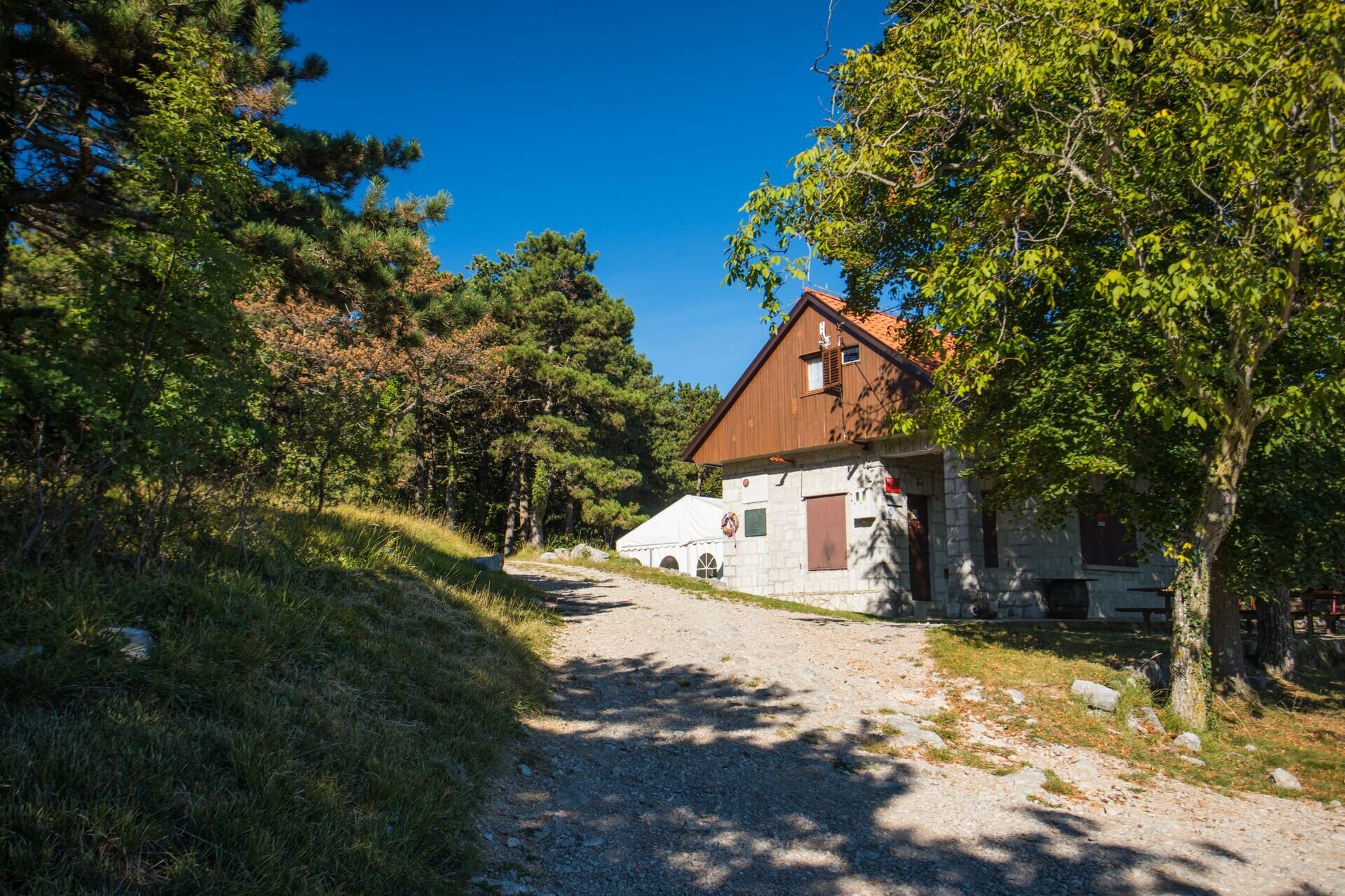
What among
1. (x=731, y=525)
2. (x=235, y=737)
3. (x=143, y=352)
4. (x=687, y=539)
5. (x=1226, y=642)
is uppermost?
(x=143, y=352)

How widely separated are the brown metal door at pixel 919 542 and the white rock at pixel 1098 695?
951cm

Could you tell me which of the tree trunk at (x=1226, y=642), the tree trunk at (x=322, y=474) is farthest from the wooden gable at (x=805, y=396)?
the tree trunk at (x=322, y=474)

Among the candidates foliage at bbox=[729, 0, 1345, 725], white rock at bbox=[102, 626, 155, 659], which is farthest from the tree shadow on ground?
foliage at bbox=[729, 0, 1345, 725]

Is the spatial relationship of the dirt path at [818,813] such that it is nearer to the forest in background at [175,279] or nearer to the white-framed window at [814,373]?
the forest in background at [175,279]

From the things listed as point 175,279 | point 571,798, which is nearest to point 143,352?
point 175,279

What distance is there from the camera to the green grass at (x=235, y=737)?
113 inches

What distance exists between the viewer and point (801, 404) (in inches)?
731

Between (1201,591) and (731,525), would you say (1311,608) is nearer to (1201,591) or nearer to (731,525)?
(1201,591)

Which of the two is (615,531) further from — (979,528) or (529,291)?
(979,528)

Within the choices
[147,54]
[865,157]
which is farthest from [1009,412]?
[147,54]

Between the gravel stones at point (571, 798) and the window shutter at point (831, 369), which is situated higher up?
the window shutter at point (831, 369)

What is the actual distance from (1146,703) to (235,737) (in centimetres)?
831

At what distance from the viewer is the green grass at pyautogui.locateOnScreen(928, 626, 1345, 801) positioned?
6.76 m

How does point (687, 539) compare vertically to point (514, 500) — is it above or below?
below
